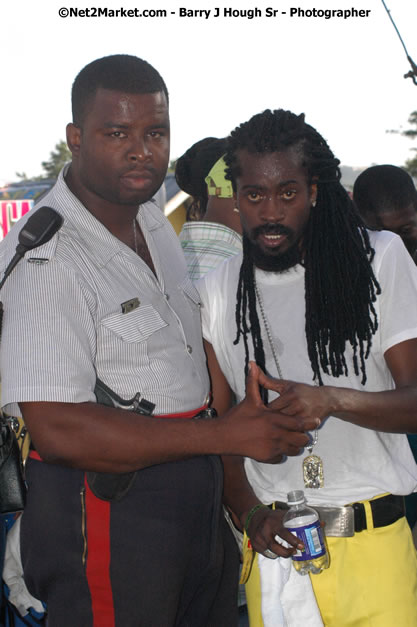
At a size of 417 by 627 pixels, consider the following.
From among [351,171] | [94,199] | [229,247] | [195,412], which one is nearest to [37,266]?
[94,199]

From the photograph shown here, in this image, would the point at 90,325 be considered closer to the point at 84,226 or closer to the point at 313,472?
the point at 84,226

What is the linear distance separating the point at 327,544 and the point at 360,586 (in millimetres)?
165

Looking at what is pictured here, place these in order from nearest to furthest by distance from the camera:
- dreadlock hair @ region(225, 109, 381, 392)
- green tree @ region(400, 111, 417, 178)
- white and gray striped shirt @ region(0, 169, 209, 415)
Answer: white and gray striped shirt @ region(0, 169, 209, 415), dreadlock hair @ region(225, 109, 381, 392), green tree @ region(400, 111, 417, 178)

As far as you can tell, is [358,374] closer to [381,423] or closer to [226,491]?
[381,423]

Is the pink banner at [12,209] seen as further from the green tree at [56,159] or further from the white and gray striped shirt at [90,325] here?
the green tree at [56,159]

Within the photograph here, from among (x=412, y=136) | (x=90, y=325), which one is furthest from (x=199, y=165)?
(x=412, y=136)

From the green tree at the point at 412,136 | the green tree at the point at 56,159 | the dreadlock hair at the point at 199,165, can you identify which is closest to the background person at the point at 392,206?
the dreadlock hair at the point at 199,165

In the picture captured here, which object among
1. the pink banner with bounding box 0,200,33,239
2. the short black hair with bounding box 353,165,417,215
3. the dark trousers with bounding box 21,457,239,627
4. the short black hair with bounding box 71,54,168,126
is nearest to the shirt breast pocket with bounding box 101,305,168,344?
the dark trousers with bounding box 21,457,239,627

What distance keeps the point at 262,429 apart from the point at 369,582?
2.13ft

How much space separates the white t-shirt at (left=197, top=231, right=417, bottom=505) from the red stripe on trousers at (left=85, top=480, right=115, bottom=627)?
0.59 metres

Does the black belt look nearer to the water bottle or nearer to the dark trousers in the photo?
the water bottle

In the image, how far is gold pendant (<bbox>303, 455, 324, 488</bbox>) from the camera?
2.52 meters

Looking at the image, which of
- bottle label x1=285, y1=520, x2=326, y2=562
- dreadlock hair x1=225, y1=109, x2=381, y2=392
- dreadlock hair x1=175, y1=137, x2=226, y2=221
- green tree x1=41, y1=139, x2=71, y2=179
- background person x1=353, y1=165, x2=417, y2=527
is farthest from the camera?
green tree x1=41, y1=139, x2=71, y2=179

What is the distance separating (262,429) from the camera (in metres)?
2.29
